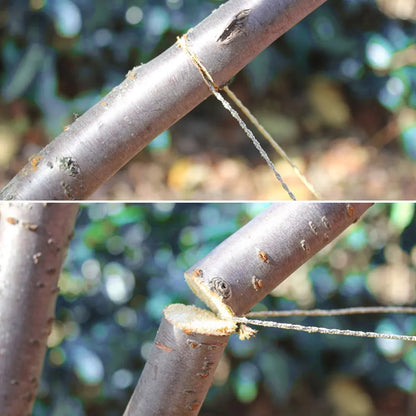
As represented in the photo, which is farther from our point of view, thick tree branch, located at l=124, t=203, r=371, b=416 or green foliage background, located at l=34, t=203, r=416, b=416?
green foliage background, located at l=34, t=203, r=416, b=416

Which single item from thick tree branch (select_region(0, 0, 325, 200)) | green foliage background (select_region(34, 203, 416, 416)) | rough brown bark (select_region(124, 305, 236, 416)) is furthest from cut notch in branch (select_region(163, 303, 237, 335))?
green foliage background (select_region(34, 203, 416, 416))

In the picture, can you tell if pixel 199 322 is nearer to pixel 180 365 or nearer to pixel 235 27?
pixel 180 365

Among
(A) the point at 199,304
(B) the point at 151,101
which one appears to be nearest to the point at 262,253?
(B) the point at 151,101

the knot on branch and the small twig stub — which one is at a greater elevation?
the small twig stub

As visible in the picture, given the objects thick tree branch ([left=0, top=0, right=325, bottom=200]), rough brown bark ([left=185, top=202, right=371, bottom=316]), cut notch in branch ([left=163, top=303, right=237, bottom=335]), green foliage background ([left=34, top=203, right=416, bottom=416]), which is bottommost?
cut notch in branch ([left=163, top=303, right=237, bottom=335])

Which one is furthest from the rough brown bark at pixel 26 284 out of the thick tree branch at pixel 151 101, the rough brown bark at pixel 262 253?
the rough brown bark at pixel 262 253

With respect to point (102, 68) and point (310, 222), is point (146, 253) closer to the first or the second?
point (102, 68)

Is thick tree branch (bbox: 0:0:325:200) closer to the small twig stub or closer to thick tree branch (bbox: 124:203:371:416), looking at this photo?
the small twig stub

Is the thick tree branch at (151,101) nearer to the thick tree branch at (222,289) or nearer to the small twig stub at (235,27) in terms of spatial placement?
the small twig stub at (235,27)
